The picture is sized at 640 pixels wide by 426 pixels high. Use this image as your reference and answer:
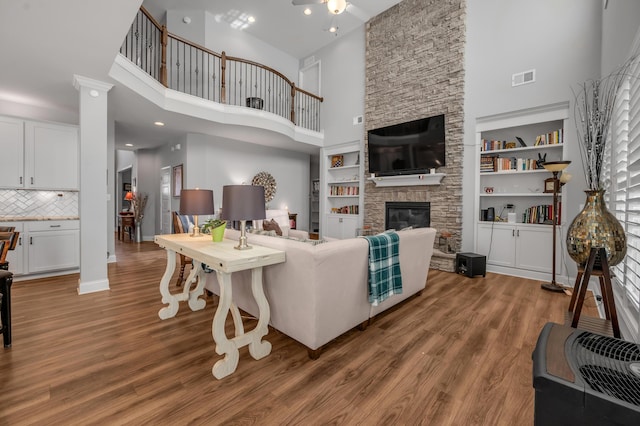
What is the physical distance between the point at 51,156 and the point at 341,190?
5.40m

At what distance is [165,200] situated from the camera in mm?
7359

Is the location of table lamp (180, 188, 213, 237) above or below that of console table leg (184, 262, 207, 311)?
above

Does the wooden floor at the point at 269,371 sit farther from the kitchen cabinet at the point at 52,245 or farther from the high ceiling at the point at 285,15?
the high ceiling at the point at 285,15

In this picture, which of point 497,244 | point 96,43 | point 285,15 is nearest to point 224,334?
point 96,43

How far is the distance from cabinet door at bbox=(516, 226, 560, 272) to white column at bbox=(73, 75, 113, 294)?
19.2ft

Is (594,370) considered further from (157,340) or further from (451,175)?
(451,175)

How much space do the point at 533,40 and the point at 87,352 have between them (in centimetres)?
650

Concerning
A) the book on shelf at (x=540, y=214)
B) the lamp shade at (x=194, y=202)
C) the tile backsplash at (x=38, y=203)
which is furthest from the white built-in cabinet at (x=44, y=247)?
the book on shelf at (x=540, y=214)

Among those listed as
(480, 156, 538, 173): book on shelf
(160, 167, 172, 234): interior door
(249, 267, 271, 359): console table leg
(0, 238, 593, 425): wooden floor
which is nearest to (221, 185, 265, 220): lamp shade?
(249, 267, 271, 359): console table leg

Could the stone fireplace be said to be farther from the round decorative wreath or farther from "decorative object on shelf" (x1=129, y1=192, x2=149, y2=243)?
"decorative object on shelf" (x1=129, y1=192, x2=149, y2=243)

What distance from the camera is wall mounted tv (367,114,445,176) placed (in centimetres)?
514

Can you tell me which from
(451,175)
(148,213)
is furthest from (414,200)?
(148,213)

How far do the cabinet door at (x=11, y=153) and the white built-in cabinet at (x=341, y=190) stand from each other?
5.49m

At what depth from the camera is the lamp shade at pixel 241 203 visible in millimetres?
2102
